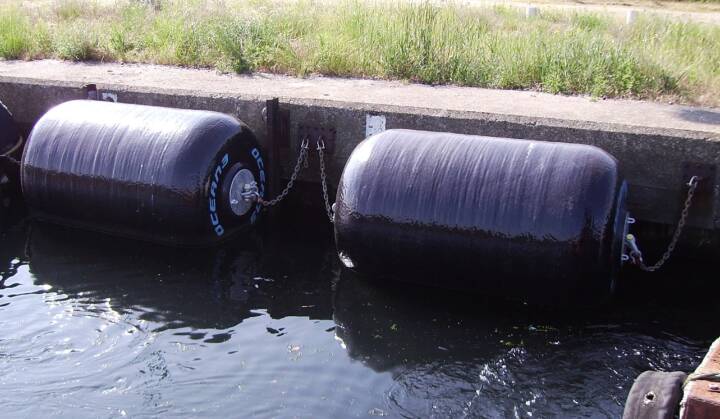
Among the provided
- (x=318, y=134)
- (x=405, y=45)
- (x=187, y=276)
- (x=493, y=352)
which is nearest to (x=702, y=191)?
(x=493, y=352)

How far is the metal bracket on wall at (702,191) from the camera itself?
222 inches

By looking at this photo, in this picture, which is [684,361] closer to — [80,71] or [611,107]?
[611,107]

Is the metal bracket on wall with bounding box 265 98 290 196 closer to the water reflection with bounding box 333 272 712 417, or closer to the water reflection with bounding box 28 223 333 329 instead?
the water reflection with bounding box 28 223 333 329

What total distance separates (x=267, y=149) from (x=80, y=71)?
355cm

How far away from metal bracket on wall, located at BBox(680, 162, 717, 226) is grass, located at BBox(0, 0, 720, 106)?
187 cm

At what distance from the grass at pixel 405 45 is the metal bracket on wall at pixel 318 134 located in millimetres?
1930

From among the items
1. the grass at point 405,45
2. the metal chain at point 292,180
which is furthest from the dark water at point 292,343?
the grass at point 405,45

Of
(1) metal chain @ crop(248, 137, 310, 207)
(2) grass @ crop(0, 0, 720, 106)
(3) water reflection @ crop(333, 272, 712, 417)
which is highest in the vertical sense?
(2) grass @ crop(0, 0, 720, 106)

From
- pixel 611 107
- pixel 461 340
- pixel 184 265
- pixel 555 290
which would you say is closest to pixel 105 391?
pixel 184 265

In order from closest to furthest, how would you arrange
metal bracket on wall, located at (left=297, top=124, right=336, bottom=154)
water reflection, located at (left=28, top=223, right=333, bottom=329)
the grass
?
water reflection, located at (left=28, top=223, right=333, bottom=329), metal bracket on wall, located at (left=297, top=124, right=336, bottom=154), the grass

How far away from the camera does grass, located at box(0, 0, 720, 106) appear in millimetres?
7871

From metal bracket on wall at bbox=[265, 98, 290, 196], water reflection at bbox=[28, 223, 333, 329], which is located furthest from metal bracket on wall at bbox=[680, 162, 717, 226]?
metal bracket on wall at bbox=[265, 98, 290, 196]

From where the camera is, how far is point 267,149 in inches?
274

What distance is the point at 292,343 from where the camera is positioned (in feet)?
16.5
